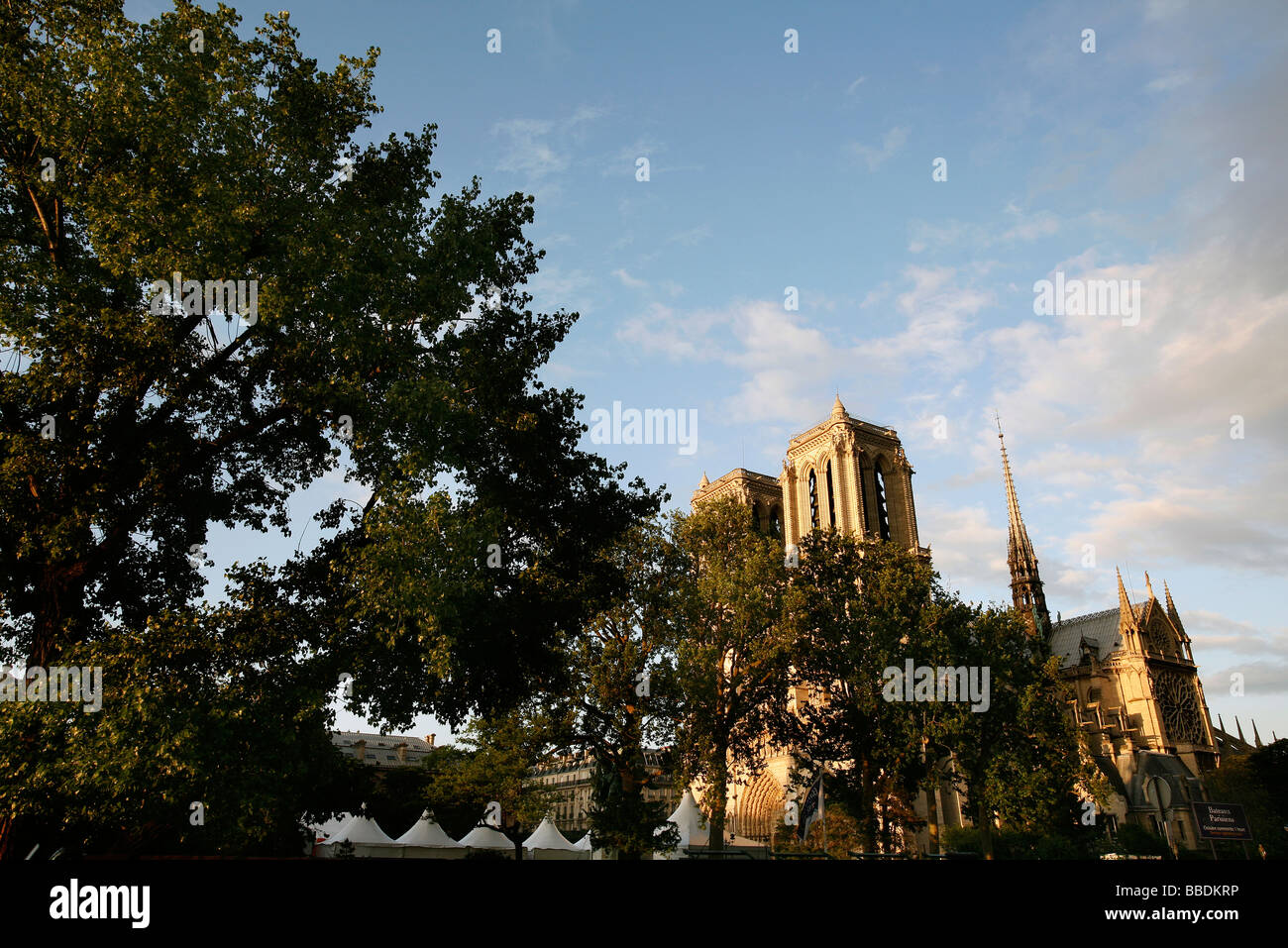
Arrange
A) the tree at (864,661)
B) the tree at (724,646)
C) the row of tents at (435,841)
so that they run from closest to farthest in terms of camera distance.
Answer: the tree at (724,646) → the row of tents at (435,841) → the tree at (864,661)

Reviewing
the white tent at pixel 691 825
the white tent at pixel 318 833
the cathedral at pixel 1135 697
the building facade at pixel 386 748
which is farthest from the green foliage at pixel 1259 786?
the building facade at pixel 386 748

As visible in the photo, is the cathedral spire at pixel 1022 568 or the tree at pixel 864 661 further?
the cathedral spire at pixel 1022 568

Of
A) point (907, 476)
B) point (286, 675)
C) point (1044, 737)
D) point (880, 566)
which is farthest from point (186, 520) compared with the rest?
point (907, 476)

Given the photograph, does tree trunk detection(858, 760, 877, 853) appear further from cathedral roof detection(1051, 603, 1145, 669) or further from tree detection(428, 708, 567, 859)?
cathedral roof detection(1051, 603, 1145, 669)

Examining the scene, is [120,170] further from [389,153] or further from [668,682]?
[668,682]

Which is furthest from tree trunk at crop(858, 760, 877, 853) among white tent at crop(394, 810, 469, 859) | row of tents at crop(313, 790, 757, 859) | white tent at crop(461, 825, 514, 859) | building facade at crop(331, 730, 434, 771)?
building facade at crop(331, 730, 434, 771)

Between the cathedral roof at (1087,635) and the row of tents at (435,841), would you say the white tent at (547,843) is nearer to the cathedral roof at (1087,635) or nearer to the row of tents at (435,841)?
the row of tents at (435,841)

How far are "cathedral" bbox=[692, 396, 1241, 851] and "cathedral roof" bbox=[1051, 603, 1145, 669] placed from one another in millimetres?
178

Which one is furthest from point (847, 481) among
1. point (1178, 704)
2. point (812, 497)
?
point (1178, 704)

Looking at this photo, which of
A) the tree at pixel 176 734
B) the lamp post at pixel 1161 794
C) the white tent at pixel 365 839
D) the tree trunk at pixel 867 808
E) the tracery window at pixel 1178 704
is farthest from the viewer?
the tracery window at pixel 1178 704

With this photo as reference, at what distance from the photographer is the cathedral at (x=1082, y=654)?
7581cm

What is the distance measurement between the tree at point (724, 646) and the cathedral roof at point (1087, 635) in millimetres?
74889

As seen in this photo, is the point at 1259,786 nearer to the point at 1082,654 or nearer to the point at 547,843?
the point at 1082,654

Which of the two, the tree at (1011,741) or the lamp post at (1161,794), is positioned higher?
the tree at (1011,741)
